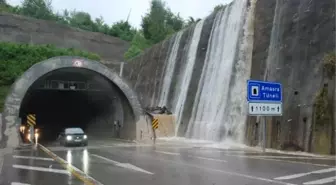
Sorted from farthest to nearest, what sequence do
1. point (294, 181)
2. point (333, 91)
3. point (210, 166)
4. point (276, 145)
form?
point (276, 145) < point (333, 91) < point (210, 166) < point (294, 181)

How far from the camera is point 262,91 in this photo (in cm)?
1861

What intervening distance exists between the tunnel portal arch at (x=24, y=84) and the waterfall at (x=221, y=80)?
6969 millimetres

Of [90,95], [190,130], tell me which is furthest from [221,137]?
[90,95]

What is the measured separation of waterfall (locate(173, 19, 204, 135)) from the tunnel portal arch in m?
8.04

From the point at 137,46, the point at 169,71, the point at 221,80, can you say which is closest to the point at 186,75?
the point at 169,71

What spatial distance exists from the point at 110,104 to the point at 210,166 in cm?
2869

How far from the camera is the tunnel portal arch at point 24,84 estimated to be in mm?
29297

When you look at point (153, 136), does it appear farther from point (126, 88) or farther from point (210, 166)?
point (210, 166)

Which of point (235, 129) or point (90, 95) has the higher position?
point (90, 95)

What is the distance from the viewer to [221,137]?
29656 mm

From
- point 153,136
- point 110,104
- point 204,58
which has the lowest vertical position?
point 153,136

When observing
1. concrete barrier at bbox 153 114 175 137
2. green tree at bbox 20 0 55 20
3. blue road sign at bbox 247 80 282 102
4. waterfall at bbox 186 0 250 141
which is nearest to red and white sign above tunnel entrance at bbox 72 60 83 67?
concrete barrier at bbox 153 114 175 137

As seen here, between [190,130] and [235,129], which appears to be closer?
[235,129]

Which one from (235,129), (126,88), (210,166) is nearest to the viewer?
(210,166)
